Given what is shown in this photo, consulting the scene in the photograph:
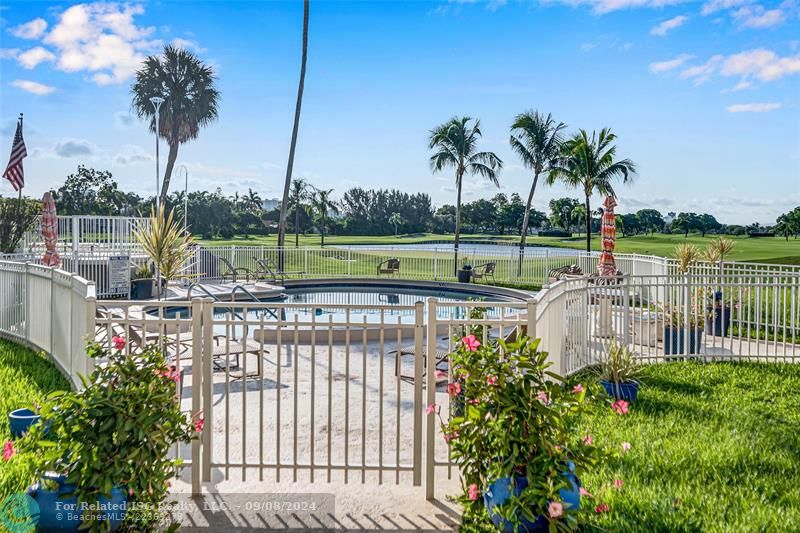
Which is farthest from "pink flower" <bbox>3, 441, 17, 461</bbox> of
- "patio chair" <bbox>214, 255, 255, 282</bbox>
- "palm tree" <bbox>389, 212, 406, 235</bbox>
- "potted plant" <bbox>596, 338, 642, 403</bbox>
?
"palm tree" <bbox>389, 212, 406, 235</bbox>

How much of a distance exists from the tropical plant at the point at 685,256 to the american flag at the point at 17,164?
618 inches

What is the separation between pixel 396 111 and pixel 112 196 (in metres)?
27.4

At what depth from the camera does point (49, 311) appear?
254 inches

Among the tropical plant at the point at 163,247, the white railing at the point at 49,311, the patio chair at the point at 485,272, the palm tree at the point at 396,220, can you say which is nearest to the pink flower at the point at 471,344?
the white railing at the point at 49,311

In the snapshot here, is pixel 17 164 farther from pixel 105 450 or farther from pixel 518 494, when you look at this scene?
pixel 518 494

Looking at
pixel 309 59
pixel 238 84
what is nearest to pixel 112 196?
pixel 238 84

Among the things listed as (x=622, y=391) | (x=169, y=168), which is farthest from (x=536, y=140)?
(x=622, y=391)

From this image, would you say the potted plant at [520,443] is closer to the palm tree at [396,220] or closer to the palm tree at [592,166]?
the palm tree at [592,166]

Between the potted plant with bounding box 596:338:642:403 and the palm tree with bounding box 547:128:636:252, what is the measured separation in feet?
59.4

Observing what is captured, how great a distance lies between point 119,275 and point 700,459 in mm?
13244

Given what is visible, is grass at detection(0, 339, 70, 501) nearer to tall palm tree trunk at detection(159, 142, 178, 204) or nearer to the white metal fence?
the white metal fence

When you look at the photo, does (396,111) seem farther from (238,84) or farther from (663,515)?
(663,515)

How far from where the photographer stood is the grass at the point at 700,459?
3.05 metres

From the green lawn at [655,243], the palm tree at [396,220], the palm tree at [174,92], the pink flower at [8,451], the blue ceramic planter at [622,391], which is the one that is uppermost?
the palm tree at [174,92]
